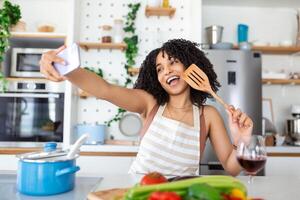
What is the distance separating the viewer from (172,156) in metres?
1.26

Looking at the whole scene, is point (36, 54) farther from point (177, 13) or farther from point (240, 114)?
point (240, 114)

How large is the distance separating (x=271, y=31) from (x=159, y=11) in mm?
1251

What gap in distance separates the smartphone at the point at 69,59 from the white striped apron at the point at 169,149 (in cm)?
57

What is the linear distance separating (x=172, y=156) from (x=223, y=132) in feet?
0.90

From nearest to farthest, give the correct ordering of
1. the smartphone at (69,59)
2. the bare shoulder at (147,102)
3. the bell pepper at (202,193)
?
the bell pepper at (202,193)
the smartphone at (69,59)
the bare shoulder at (147,102)

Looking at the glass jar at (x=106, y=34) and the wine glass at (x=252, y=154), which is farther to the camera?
the glass jar at (x=106, y=34)

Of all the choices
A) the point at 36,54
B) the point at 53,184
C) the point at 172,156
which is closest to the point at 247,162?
the point at 172,156

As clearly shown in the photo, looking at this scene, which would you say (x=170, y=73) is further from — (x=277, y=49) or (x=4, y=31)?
(x=277, y=49)

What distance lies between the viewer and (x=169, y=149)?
1276mm

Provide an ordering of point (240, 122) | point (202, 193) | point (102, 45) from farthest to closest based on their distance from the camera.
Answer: point (102, 45) → point (240, 122) → point (202, 193)

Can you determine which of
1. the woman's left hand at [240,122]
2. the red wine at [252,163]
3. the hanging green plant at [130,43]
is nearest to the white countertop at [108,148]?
the hanging green plant at [130,43]

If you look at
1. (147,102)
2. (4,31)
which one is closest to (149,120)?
(147,102)

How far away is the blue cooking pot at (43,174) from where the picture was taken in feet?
2.75

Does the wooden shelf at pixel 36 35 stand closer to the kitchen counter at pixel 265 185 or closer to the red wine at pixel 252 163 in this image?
the kitchen counter at pixel 265 185
